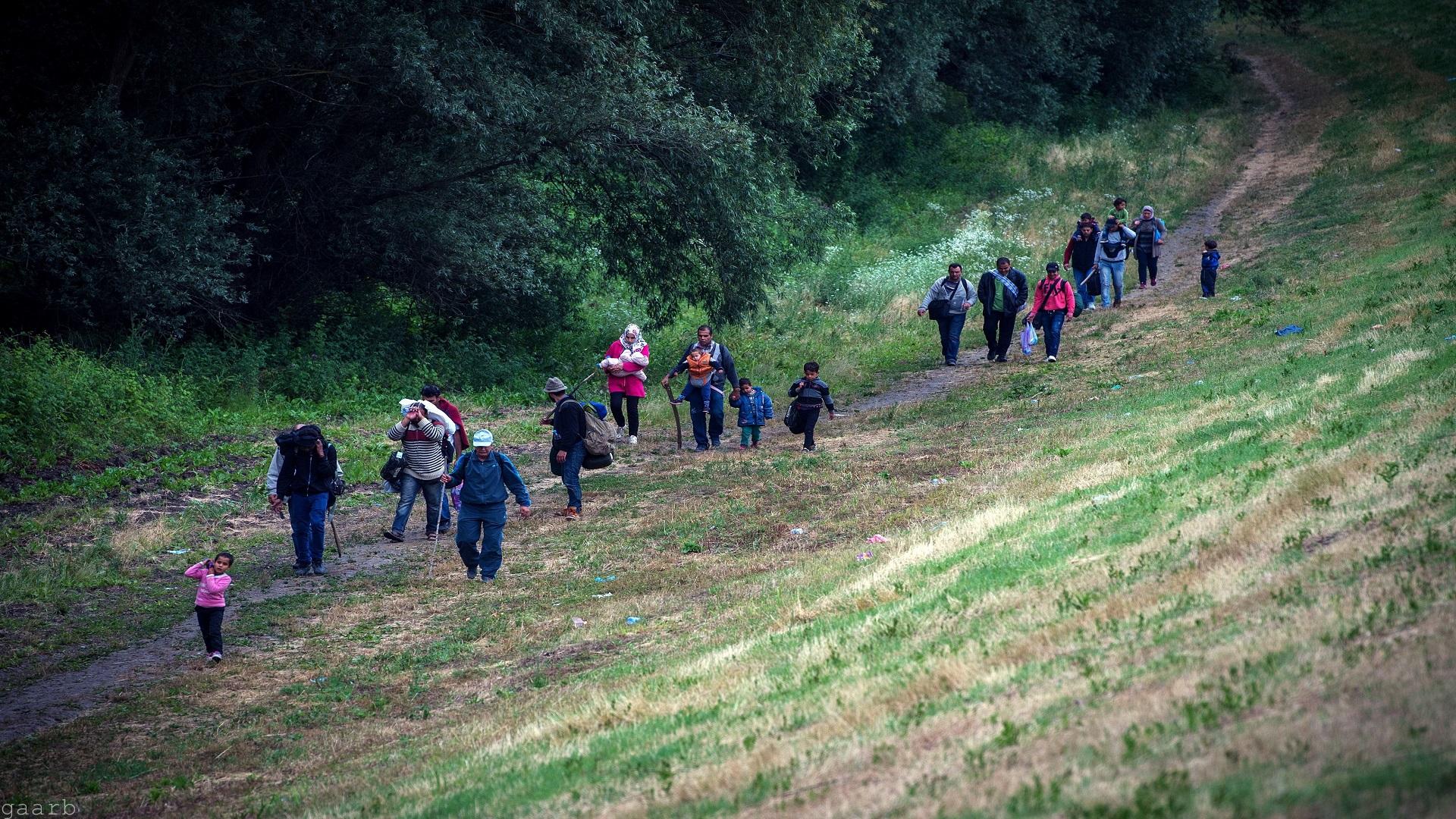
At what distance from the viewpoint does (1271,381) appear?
15.2 meters

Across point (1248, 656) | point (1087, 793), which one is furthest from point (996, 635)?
point (1087, 793)

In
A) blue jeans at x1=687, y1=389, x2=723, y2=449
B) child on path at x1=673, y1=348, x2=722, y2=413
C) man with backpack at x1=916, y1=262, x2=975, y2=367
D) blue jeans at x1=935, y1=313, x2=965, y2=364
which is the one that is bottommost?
blue jeans at x1=687, y1=389, x2=723, y2=449

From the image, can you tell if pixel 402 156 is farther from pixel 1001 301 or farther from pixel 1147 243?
pixel 1147 243

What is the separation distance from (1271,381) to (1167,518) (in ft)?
21.7

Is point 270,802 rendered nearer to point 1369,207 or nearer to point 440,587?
point 440,587

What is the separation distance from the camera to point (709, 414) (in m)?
18.8

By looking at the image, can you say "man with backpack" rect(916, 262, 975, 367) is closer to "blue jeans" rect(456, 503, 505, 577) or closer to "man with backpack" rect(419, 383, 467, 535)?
"man with backpack" rect(419, 383, 467, 535)

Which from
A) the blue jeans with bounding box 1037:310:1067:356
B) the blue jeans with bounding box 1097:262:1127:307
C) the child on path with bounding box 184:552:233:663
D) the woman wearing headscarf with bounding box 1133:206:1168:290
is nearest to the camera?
the child on path with bounding box 184:552:233:663

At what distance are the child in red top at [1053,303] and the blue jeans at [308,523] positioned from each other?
1332 cm

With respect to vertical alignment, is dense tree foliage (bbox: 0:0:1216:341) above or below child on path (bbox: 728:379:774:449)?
above

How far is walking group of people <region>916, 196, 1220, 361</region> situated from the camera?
22.2m

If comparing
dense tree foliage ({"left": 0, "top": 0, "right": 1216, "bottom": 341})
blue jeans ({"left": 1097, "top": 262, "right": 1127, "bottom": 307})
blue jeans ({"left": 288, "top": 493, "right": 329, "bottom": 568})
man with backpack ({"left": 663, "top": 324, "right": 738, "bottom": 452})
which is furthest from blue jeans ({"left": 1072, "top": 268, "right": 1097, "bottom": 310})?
blue jeans ({"left": 288, "top": 493, "right": 329, "bottom": 568})

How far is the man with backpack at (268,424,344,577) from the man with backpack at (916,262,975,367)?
12171 mm

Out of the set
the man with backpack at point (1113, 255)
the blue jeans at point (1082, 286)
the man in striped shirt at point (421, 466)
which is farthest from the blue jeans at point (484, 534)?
the blue jeans at point (1082, 286)
